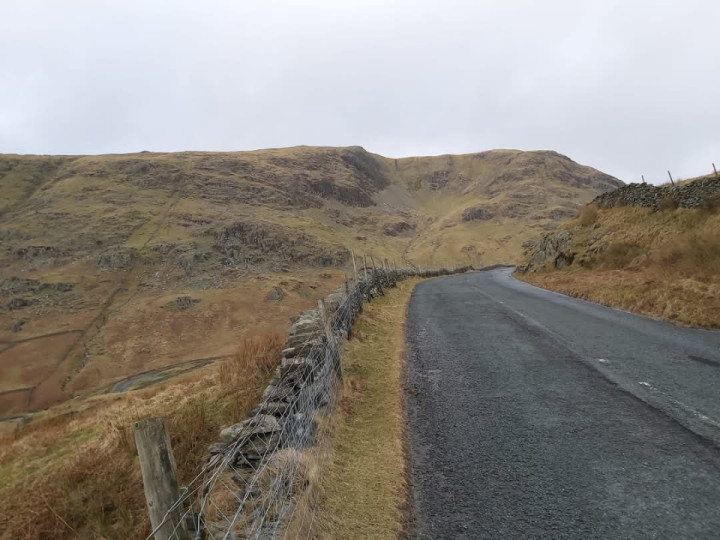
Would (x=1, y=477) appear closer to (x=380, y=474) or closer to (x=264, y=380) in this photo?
(x=264, y=380)

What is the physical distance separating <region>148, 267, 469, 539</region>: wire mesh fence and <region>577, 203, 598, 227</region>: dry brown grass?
91.8 ft

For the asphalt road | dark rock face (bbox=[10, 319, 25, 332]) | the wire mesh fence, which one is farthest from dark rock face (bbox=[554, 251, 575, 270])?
dark rock face (bbox=[10, 319, 25, 332])

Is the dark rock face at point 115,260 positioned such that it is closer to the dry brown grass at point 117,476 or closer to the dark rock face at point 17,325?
the dark rock face at point 17,325

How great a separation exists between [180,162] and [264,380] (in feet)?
490

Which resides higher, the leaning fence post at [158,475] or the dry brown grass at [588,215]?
the dry brown grass at [588,215]

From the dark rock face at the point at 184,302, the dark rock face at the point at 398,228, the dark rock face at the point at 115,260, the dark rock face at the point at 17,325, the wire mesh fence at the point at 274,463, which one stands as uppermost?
the dark rock face at the point at 398,228

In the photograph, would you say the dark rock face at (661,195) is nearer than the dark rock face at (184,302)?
Yes

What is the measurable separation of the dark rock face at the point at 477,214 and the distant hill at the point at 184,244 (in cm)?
60

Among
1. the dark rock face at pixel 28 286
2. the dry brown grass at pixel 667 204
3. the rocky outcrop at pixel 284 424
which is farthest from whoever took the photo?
the dark rock face at pixel 28 286

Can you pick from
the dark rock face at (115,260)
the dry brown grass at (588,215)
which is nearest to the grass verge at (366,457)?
the dry brown grass at (588,215)

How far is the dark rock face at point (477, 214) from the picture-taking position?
492 ft

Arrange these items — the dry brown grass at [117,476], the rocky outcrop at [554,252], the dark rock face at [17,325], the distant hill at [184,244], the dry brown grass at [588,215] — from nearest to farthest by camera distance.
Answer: the dry brown grass at [117,476] < the rocky outcrop at [554,252] < the dry brown grass at [588,215] < the distant hill at [184,244] < the dark rock face at [17,325]

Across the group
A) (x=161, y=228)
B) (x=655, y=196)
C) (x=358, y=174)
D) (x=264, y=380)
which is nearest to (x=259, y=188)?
(x=161, y=228)

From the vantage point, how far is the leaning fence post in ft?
10.8
